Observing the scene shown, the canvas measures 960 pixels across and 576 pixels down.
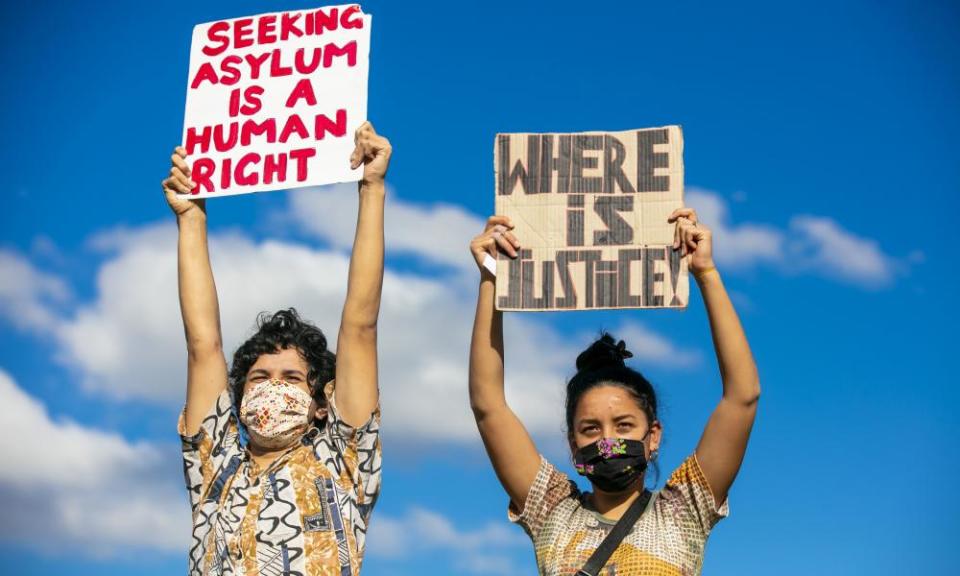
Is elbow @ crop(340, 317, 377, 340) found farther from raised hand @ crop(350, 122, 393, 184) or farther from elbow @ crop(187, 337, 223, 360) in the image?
elbow @ crop(187, 337, 223, 360)

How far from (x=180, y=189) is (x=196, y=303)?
0.76m

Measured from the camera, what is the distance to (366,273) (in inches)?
Result: 277

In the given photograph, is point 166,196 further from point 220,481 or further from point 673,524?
point 673,524

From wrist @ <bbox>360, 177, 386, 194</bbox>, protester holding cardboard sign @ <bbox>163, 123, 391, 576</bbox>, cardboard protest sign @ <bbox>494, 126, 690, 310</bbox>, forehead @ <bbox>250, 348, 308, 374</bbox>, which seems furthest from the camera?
forehead @ <bbox>250, 348, 308, 374</bbox>

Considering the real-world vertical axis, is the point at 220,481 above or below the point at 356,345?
below

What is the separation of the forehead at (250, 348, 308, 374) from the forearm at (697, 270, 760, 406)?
2358mm

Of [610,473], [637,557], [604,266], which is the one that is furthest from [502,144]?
[637,557]

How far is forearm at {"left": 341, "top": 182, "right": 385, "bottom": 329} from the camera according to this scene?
701 cm

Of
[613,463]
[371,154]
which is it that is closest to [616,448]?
[613,463]

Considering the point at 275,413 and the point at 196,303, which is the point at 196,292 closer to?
the point at 196,303

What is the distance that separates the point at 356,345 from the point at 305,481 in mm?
765

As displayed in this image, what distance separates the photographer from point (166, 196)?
7.92 m

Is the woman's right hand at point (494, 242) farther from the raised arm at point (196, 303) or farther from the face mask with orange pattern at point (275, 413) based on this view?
the raised arm at point (196, 303)

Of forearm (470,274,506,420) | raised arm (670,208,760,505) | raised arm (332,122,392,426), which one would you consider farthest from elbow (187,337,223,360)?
raised arm (670,208,760,505)
